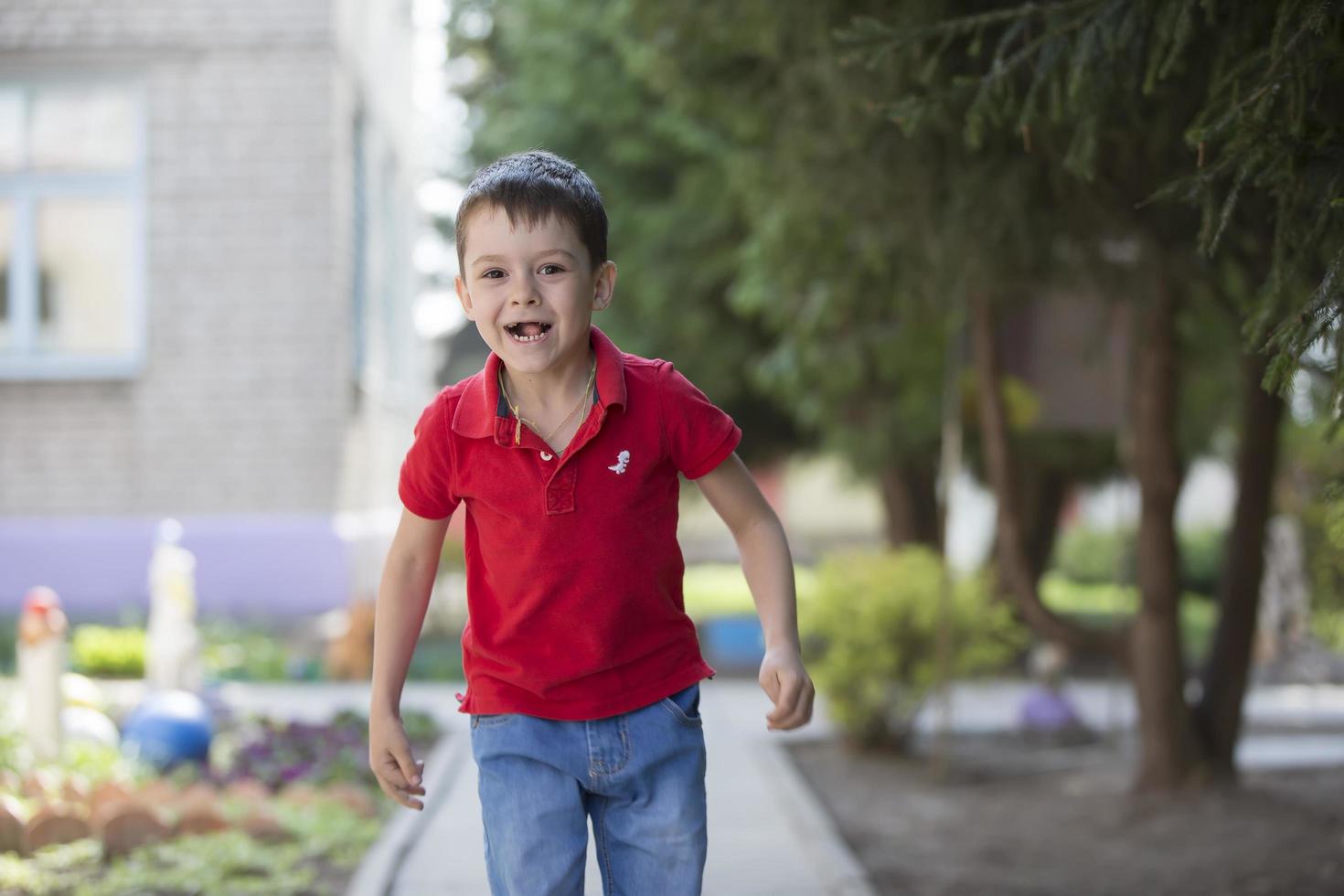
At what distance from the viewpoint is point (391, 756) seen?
2.97 metres

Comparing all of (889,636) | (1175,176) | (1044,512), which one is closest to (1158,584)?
(889,636)

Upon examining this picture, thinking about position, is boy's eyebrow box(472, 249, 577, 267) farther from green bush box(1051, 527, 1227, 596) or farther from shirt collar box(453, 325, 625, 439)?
green bush box(1051, 527, 1227, 596)

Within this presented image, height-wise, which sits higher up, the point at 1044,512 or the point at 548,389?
the point at 548,389

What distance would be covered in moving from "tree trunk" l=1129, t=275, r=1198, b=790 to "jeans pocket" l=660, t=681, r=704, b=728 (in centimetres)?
485

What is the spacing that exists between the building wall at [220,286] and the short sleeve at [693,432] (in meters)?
9.85

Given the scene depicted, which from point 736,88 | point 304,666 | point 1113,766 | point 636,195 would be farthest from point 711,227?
point 736,88

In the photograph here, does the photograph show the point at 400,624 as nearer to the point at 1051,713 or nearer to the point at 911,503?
the point at 1051,713

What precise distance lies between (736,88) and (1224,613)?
3704 mm

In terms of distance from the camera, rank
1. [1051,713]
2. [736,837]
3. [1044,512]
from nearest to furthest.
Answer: [736,837] < [1051,713] < [1044,512]

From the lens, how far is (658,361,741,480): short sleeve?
117 inches

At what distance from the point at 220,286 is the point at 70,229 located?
1275 millimetres

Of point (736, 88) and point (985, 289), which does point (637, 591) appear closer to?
point (736, 88)

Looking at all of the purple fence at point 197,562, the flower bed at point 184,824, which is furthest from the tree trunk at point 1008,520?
the purple fence at point 197,562

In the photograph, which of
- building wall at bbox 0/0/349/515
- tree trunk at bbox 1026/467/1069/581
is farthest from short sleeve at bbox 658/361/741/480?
tree trunk at bbox 1026/467/1069/581
